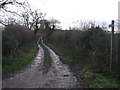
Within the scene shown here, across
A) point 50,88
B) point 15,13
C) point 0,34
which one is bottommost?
point 50,88

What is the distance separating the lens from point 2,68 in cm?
1443

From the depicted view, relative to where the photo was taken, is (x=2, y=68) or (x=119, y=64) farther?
(x=2, y=68)

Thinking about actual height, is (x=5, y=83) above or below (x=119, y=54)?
below

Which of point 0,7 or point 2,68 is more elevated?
point 0,7

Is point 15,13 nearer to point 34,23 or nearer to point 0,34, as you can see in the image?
point 0,34

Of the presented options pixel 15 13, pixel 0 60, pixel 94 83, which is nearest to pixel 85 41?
pixel 15 13

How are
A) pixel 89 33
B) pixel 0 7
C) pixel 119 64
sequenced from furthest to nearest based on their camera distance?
1. pixel 89 33
2. pixel 0 7
3. pixel 119 64

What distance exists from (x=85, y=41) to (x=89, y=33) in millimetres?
1237

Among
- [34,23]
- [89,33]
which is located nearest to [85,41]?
[89,33]

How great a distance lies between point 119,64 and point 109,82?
1.81 meters

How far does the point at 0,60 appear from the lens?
15.6 metres

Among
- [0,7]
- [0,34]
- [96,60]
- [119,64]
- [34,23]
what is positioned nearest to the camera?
[119,64]

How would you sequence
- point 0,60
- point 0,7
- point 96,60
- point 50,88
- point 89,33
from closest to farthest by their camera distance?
point 50,88
point 96,60
point 0,60
point 0,7
point 89,33

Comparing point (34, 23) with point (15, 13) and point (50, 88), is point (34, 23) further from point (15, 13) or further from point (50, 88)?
point (50, 88)
